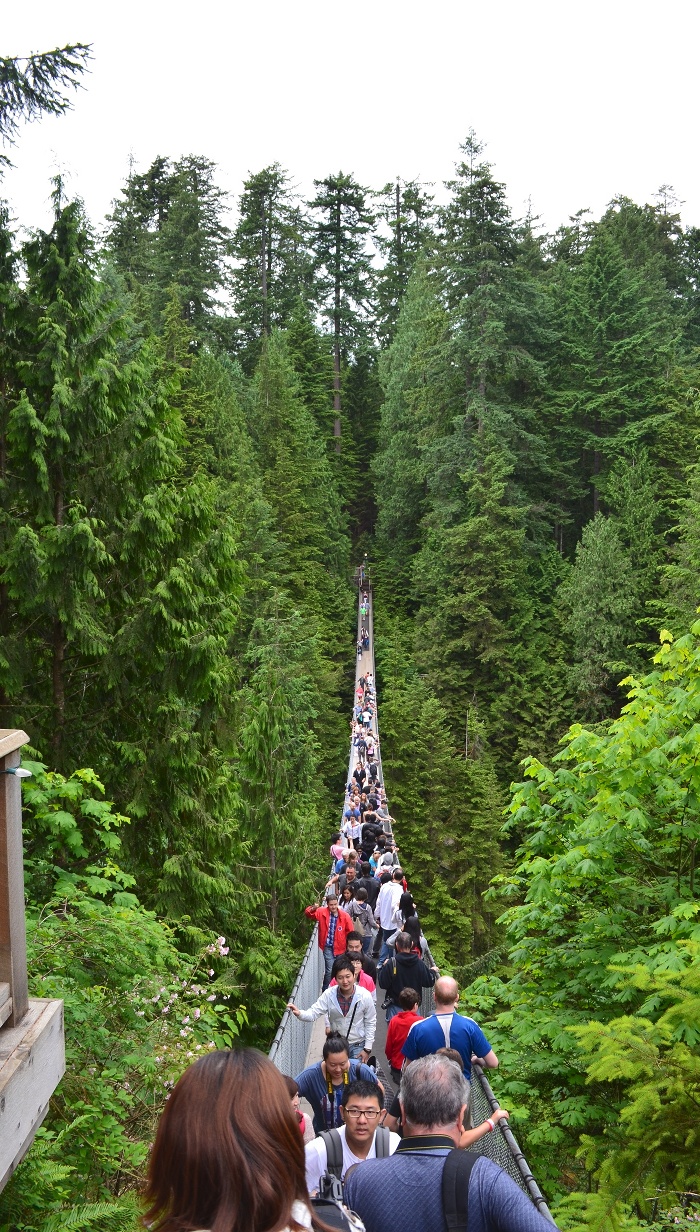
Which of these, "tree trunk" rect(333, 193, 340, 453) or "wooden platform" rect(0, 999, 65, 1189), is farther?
"tree trunk" rect(333, 193, 340, 453)

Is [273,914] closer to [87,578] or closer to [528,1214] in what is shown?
[87,578]

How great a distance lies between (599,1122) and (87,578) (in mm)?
5984

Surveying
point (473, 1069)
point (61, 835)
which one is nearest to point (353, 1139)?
point (473, 1069)

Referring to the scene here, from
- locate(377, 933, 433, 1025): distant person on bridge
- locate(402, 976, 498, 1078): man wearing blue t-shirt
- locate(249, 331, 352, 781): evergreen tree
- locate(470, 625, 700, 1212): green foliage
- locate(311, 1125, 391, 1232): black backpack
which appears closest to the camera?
locate(311, 1125, 391, 1232): black backpack

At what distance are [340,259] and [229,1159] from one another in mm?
60250

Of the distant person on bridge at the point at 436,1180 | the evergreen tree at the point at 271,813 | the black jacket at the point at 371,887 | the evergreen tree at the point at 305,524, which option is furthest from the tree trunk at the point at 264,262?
the distant person on bridge at the point at 436,1180

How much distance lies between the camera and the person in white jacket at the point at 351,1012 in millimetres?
6031

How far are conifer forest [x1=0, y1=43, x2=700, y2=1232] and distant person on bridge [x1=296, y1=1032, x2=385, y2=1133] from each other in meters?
0.86

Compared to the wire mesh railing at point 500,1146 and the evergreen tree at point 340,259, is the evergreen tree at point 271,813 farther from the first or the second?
the evergreen tree at point 340,259

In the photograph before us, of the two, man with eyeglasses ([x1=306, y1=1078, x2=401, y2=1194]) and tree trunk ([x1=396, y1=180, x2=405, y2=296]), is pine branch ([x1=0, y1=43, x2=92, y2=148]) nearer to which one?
man with eyeglasses ([x1=306, y1=1078, x2=401, y2=1194])

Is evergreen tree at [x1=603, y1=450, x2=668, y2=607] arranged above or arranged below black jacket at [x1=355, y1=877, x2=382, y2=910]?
above

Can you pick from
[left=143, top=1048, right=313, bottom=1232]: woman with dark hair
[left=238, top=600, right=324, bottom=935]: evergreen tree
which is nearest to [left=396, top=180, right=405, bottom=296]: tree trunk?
[left=238, top=600, right=324, bottom=935]: evergreen tree

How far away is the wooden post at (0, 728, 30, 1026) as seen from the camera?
2.69m

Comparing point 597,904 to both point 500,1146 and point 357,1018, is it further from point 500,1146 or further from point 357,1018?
point 500,1146
